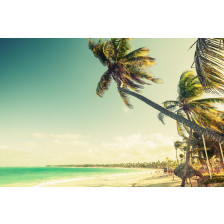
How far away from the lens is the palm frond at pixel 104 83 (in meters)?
5.18

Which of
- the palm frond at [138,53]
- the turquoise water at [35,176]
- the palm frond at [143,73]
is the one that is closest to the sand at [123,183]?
the turquoise water at [35,176]

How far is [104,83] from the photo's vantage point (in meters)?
5.32

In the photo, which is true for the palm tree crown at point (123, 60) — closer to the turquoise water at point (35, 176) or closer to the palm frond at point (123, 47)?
the palm frond at point (123, 47)

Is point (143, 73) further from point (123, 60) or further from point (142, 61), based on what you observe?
point (123, 60)

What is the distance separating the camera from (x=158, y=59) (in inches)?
193

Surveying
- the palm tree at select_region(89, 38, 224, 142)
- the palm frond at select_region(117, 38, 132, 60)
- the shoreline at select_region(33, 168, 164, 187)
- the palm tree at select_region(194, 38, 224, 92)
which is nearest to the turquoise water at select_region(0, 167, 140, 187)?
the shoreline at select_region(33, 168, 164, 187)

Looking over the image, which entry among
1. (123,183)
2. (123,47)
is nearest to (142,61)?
(123,47)

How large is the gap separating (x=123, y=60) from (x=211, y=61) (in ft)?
11.9

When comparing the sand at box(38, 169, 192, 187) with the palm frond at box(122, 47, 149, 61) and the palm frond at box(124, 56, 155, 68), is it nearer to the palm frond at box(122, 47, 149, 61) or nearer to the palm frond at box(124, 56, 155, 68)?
the palm frond at box(124, 56, 155, 68)

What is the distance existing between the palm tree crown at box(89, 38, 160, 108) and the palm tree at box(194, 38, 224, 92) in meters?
2.86
